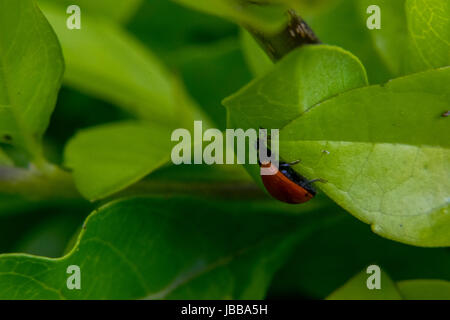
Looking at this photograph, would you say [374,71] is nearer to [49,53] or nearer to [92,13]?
[49,53]

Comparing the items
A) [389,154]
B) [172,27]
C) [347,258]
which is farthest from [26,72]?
[172,27]

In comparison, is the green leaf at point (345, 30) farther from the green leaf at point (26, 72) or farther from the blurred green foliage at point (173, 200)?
the green leaf at point (26, 72)

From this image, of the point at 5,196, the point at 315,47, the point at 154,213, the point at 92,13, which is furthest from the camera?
the point at 92,13

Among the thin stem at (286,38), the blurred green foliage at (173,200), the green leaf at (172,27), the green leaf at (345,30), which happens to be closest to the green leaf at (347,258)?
Answer: the blurred green foliage at (173,200)

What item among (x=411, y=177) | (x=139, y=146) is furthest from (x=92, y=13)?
(x=411, y=177)

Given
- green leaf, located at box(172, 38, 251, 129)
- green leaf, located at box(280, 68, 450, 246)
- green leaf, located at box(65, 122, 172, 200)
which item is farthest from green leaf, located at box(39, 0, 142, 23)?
green leaf, located at box(280, 68, 450, 246)
